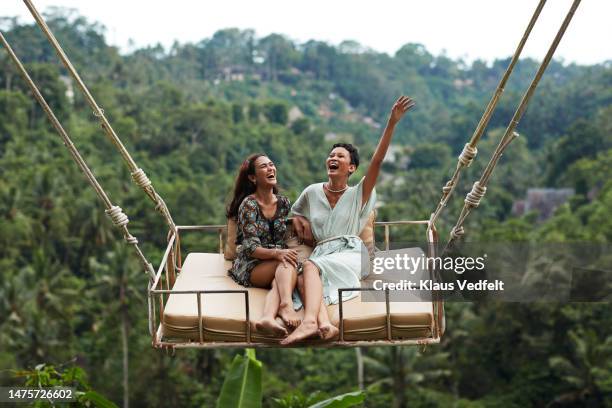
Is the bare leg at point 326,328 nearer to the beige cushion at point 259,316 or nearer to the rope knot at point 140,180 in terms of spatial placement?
the beige cushion at point 259,316

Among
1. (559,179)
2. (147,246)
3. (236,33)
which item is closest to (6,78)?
(147,246)

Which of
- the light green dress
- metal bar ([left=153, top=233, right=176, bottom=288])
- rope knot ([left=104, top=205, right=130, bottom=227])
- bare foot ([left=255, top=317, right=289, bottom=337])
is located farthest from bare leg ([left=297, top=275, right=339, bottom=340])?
rope knot ([left=104, top=205, right=130, bottom=227])

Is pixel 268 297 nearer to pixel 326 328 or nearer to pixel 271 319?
pixel 271 319

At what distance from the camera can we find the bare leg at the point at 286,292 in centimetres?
408

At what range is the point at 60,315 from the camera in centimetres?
2856

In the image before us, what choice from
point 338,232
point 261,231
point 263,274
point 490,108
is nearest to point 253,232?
point 261,231

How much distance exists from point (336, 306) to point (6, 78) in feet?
143

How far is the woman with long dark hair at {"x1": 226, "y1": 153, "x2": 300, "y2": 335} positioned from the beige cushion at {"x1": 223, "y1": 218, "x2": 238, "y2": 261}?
3 cm

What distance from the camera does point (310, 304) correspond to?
411cm

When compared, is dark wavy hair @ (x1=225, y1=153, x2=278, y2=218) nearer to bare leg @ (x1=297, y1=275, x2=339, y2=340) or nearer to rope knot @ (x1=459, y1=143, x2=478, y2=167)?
bare leg @ (x1=297, y1=275, x2=339, y2=340)

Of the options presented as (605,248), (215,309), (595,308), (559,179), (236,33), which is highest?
(236,33)

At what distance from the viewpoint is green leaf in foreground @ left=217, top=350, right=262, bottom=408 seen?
440 centimetres

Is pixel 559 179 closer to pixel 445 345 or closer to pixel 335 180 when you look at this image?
pixel 445 345

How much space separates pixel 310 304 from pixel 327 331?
0.16 m
